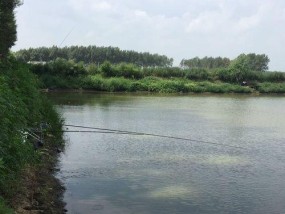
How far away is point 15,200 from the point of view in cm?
900

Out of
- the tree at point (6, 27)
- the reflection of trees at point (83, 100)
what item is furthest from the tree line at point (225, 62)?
the tree at point (6, 27)

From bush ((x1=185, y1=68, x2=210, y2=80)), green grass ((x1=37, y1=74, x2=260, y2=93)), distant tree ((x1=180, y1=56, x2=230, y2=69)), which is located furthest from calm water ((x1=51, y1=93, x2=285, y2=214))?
distant tree ((x1=180, y1=56, x2=230, y2=69))

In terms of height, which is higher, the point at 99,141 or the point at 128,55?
the point at 128,55

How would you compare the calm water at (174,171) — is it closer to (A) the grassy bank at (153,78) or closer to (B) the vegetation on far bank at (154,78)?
(A) the grassy bank at (153,78)

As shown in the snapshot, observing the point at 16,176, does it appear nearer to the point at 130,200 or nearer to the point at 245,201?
the point at 130,200

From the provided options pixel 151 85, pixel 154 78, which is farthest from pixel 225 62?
pixel 151 85

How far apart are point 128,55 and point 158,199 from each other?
108968 mm

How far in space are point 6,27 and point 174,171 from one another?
13392 mm

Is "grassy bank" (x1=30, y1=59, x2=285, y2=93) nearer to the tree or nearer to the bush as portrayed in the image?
the bush

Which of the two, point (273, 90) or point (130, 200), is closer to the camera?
point (130, 200)

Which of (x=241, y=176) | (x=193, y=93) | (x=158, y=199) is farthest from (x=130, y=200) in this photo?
(x=193, y=93)

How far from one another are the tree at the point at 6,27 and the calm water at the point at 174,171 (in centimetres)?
575

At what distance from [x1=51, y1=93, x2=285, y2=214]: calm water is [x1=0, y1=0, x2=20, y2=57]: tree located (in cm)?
575

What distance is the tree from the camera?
72.6 feet
